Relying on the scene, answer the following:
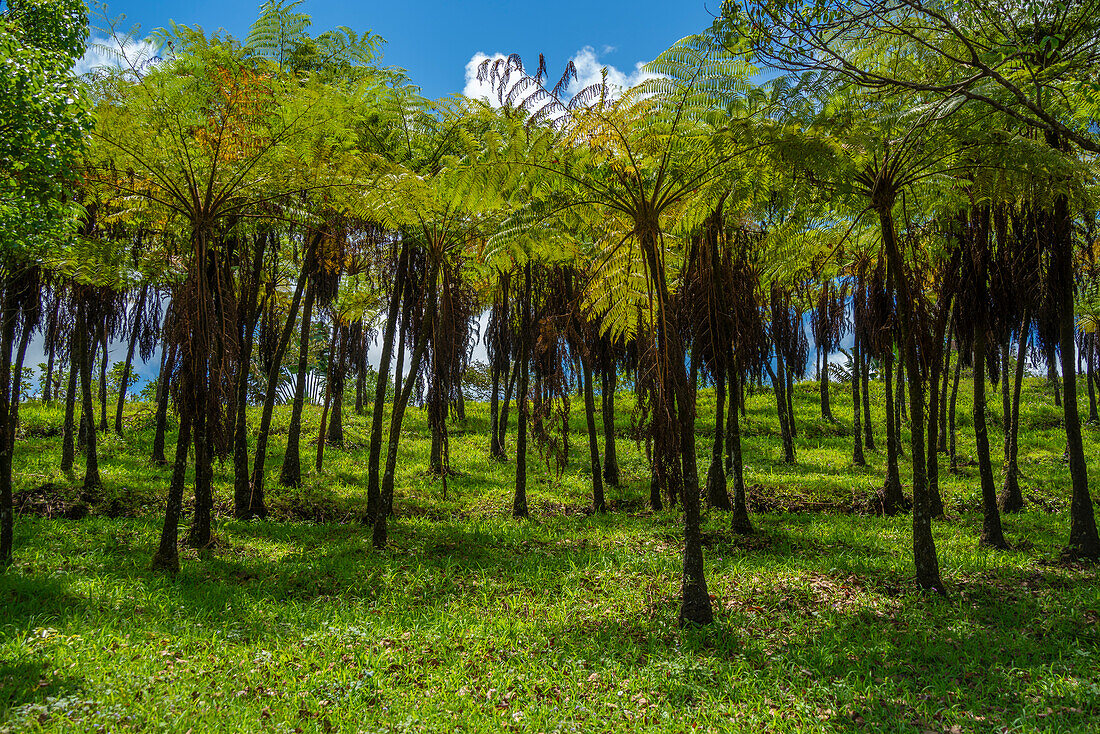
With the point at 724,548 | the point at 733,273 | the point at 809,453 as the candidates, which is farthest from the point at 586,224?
the point at 809,453

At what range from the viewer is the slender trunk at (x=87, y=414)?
1255 centimetres

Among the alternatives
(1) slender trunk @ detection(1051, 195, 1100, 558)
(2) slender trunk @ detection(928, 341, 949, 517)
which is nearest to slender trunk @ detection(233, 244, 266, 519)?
(2) slender trunk @ detection(928, 341, 949, 517)

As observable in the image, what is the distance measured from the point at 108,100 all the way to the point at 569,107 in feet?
22.2

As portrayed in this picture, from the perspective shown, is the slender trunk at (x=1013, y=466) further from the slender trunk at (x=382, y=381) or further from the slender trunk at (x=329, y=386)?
the slender trunk at (x=329, y=386)

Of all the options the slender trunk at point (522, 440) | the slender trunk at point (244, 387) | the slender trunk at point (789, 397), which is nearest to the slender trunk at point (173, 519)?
A: the slender trunk at point (244, 387)

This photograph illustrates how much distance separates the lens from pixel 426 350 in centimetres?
1173

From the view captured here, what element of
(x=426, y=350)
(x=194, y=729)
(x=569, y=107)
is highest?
(x=569, y=107)

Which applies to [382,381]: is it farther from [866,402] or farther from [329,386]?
[866,402]

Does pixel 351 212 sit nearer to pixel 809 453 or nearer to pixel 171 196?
pixel 171 196

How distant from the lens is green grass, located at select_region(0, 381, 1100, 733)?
574 cm

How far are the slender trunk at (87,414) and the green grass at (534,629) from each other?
0.35m

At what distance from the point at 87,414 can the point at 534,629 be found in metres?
12.5

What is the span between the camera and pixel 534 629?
763 centimetres

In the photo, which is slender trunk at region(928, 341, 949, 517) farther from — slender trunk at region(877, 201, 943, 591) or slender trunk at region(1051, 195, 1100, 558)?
slender trunk at region(1051, 195, 1100, 558)
